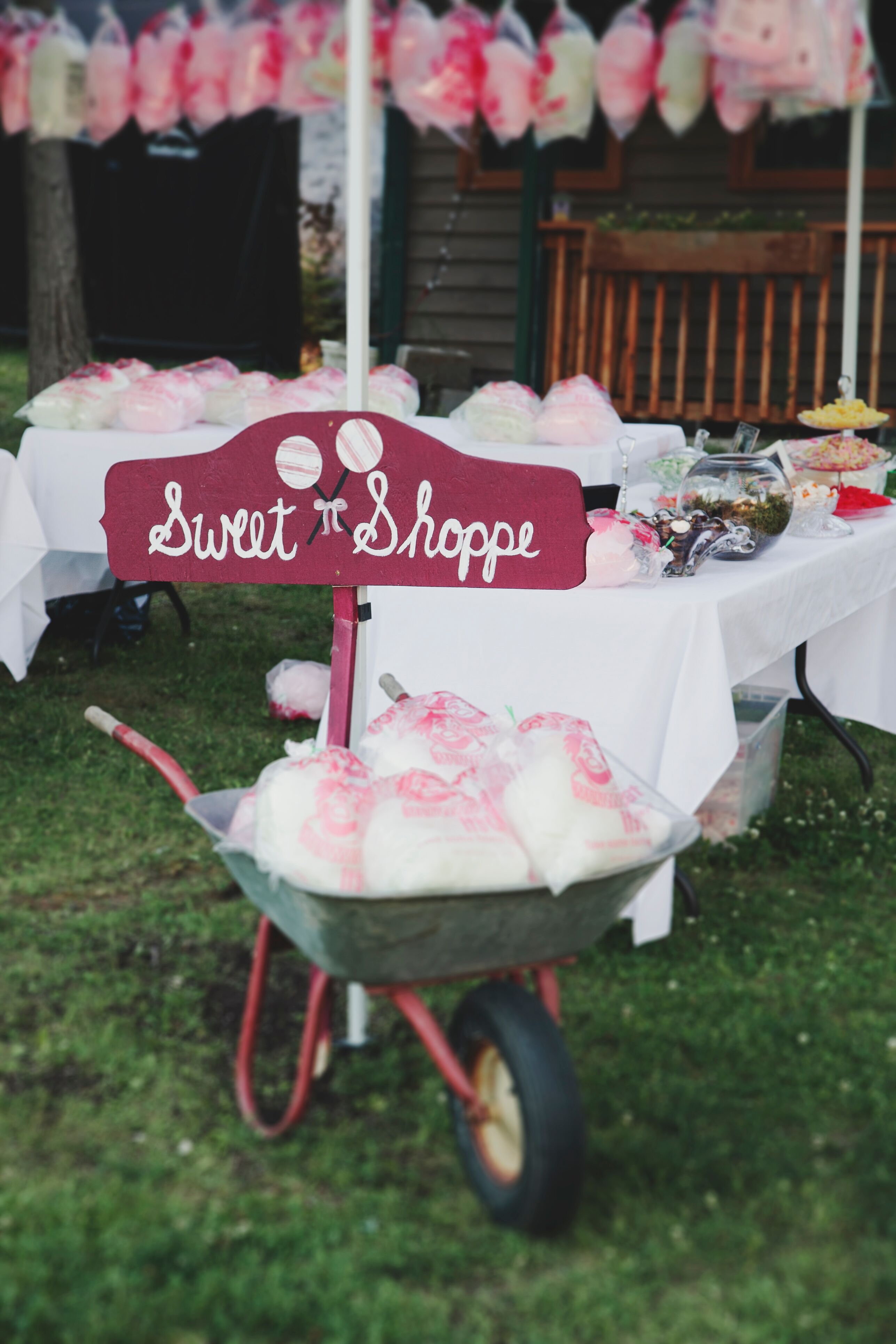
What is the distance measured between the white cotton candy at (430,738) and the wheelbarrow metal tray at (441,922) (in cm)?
26

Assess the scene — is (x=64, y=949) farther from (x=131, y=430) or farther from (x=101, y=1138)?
(x=131, y=430)

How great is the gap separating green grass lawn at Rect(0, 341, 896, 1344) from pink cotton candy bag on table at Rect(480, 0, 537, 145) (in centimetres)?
488

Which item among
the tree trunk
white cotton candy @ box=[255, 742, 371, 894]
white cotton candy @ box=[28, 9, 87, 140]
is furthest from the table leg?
the tree trunk

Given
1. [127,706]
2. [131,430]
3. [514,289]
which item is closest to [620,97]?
[514,289]

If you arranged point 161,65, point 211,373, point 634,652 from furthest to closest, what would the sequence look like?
point 161,65
point 211,373
point 634,652

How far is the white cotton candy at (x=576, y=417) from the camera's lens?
4.50 m

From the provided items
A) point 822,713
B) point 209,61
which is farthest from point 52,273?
point 822,713

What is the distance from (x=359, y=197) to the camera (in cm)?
233

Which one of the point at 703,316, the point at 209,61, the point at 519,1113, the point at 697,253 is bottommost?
the point at 519,1113

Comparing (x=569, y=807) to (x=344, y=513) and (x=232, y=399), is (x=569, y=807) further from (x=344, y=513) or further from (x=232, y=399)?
(x=232, y=399)

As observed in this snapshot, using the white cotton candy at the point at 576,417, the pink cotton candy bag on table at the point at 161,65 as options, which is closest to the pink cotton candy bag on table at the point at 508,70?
the pink cotton candy bag on table at the point at 161,65

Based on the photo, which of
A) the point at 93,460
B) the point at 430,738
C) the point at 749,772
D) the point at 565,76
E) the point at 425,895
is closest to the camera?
the point at 425,895

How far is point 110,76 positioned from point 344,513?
18.4 ft

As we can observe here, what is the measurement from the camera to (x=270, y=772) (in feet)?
6.44
